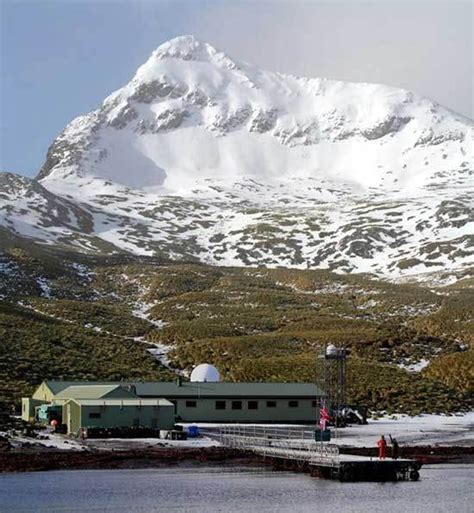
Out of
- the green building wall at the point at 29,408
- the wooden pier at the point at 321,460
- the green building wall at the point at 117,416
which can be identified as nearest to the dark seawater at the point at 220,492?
the wooden pier at the point at 321,460

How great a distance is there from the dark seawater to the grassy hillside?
1386 inches

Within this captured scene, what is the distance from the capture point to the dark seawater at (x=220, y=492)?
3853 cm

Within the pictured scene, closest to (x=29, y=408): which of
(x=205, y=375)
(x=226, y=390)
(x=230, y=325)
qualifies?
(x=226, y=390)

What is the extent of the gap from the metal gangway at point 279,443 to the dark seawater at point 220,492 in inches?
78.2

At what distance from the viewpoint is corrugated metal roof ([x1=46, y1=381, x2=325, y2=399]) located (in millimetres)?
76188

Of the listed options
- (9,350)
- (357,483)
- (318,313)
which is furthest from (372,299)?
(357,483)

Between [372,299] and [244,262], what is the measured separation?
5364 cm

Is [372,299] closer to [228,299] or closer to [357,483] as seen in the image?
[228,299]

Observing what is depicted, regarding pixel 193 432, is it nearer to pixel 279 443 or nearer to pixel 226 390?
pixel 279 443

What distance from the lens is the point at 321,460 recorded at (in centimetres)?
4912

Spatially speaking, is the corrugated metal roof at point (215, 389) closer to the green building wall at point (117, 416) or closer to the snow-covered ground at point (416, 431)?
the snow-covered ground at point (416, 431)

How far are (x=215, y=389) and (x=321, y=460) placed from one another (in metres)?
29.5

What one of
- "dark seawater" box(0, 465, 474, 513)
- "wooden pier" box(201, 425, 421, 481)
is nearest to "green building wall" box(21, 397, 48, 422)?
"wooden pier" box(201, 425, 421, 481)

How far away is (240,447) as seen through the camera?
58.7 metres
